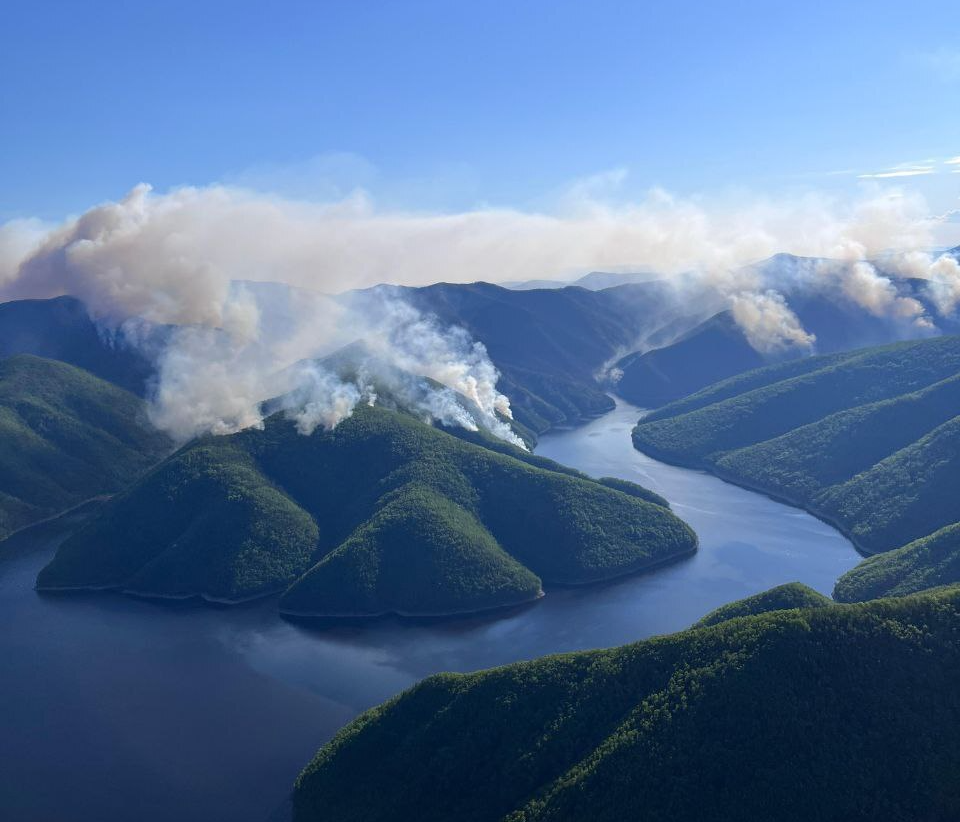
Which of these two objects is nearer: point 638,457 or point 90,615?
point 90,615

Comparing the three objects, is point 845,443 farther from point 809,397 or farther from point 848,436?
point 809,397

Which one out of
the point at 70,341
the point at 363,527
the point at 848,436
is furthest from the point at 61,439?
the point at 848,436

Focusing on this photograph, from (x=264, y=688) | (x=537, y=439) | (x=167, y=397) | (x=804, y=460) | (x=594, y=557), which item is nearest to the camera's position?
(x=264, y=688)

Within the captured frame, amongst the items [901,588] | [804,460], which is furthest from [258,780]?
[804,460]

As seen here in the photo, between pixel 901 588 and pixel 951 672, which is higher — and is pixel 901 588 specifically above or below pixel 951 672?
below

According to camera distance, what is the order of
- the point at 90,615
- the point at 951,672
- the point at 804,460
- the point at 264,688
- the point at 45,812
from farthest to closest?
the point at 804,460 → the point at 90,615 → the point at 264,688 → the point at 45,812 → the point at 951,672

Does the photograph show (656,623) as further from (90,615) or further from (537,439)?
(537,439)
